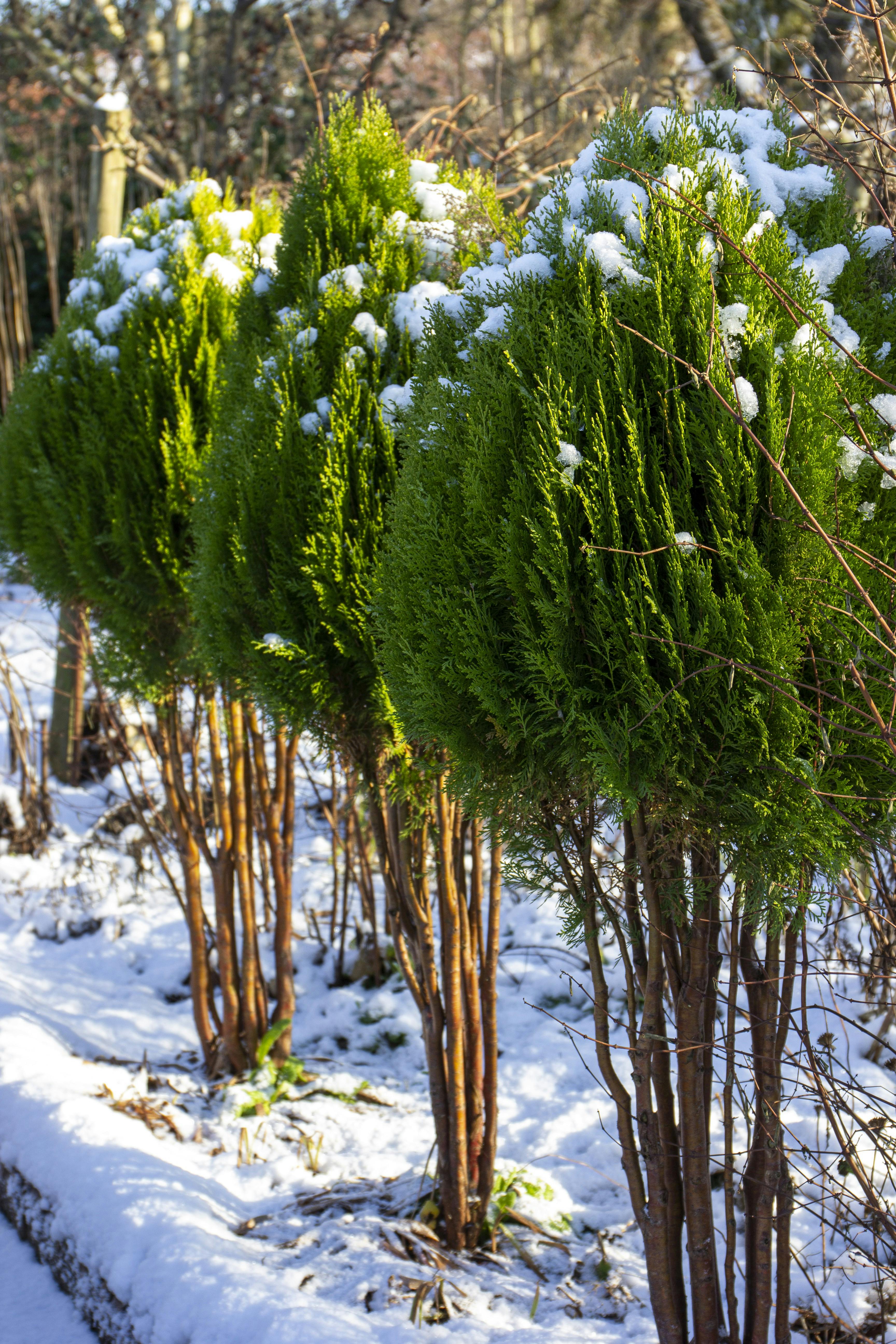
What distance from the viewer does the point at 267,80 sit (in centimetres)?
946

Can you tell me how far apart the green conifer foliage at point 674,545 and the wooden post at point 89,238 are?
3.86 m

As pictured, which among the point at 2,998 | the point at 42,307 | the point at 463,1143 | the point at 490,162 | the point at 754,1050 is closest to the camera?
the point at 754,1050

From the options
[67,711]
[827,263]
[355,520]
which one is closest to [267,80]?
[67,711]

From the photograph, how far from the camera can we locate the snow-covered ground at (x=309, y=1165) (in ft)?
7.48

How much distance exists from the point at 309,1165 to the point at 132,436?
8.14 feet

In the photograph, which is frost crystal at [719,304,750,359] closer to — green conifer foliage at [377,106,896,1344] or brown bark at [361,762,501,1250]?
green conifer foliage at [377,106,896,1344]

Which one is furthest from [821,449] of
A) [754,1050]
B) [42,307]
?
[42,307]

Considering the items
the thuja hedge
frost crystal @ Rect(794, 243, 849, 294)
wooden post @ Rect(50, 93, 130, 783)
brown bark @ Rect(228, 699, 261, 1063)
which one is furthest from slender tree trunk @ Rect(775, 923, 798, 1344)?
wooden post @ Rect(50, 93, 130, 783)

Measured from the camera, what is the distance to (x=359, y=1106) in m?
3.54

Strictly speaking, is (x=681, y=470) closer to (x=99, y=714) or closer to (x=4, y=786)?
(x=99, y=714)

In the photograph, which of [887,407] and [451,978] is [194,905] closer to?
[451,978]

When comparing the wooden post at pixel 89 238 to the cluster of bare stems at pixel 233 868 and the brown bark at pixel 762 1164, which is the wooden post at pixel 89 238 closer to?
the cluster of bare stems at pixel 233 868

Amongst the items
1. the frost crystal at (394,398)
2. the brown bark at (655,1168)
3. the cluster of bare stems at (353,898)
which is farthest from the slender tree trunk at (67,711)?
the brown bark at (655,1168)

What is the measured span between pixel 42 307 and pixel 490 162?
29.8ft
